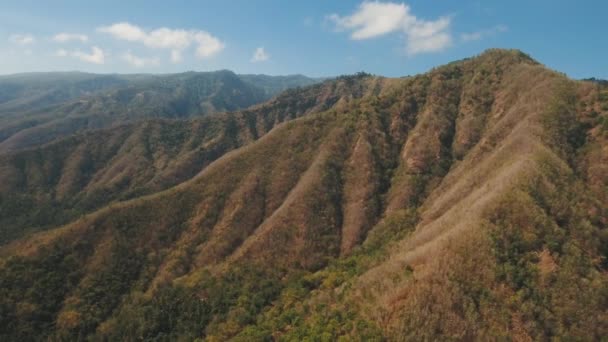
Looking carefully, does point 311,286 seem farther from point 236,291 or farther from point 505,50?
point 505,50

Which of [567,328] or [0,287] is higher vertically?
[567,328]

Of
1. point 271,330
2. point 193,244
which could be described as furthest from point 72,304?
point 271,330

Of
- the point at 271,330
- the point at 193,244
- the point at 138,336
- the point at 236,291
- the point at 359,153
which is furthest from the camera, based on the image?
the point at 359,153

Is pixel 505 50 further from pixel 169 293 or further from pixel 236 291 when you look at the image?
pixel 169 293

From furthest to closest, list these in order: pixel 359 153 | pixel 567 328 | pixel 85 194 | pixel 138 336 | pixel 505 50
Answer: pixel 85 194 → pixel 505 50 → pixel 359 153 → pixel 138 336 → pixel 567 328

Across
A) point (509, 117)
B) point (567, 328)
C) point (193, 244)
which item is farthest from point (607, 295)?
point (193, 244)

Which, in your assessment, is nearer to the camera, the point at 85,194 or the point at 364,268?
the point at 364,268

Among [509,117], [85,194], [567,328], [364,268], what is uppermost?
[509,117]
